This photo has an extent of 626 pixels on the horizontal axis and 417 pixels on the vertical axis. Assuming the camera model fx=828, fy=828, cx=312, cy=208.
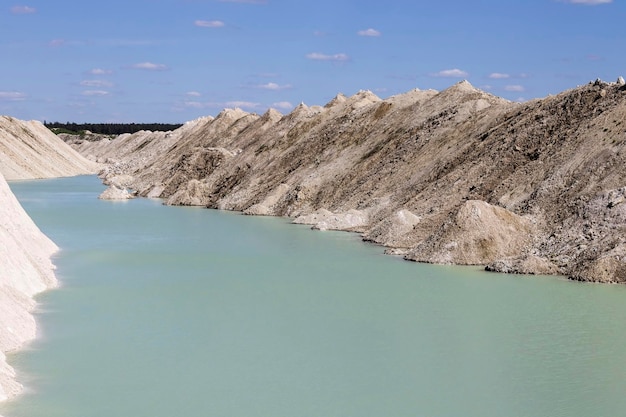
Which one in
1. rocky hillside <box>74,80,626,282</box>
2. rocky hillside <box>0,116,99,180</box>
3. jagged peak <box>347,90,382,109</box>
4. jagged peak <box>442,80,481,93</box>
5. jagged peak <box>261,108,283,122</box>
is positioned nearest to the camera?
rocky hillside <box>74,80,626,282</box>

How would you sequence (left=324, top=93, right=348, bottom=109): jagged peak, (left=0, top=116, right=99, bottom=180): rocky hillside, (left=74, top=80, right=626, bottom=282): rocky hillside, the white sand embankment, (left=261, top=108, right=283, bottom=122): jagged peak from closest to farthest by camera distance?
the white sand embankment < (left=74, top=80, right=626, bottom=282): rocky hillside < (left=324, top=93, right=348, bottom=109): jagged peak < (left=261, top=108, right=283, bottom=122): jagged peak < (left=0, top=116, right=99, bottom=180): rocky hillside

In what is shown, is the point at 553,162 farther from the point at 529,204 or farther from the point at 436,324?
the point at 436,324

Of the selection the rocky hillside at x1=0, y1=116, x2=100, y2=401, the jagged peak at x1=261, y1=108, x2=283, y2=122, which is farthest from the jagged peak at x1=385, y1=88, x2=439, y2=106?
the rocky hillside at x1=0, y1=116, x2=100, y2=401

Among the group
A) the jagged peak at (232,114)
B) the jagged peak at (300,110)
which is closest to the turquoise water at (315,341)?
the jagged peak at (300,110)

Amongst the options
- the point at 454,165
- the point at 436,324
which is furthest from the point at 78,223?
the point at 436,324

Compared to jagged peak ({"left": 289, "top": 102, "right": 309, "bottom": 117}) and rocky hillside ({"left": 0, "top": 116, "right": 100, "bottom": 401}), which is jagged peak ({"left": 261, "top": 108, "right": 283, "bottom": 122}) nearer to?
jagged peak ({"left": 289, "top": 102, "right": 309, "bottom": 117})

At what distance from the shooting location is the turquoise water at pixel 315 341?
1406cm

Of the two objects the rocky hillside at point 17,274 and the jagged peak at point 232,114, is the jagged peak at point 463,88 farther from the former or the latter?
the jagged peak at point 232,114

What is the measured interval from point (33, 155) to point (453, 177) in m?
81.9

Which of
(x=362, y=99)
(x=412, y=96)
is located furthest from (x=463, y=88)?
(x=362, y=99)

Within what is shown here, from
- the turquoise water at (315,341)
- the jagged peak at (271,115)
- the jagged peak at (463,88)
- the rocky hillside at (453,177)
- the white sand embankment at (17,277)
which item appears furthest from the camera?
the jagged peak at (271,115)

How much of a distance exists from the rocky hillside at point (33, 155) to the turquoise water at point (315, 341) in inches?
2890

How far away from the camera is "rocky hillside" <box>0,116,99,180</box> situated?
100 meters

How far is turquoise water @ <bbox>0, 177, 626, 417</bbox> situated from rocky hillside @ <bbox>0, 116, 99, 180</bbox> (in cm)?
7342
